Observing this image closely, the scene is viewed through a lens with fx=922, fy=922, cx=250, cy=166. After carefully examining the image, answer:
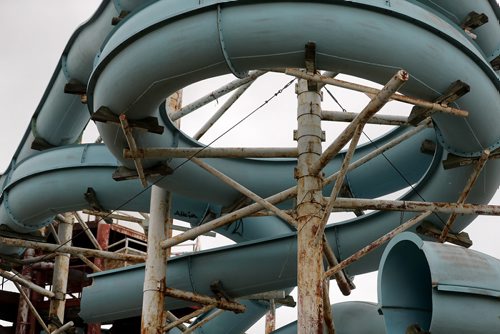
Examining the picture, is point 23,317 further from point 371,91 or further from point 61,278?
point 371,91

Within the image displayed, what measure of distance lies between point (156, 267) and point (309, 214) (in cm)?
369

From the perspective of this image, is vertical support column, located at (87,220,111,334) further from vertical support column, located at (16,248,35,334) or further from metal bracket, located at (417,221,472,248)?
metal bracket, located at (417,221,472,248)

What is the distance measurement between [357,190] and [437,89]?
4.58m

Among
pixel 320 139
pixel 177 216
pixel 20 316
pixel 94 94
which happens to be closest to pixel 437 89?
pixel 320 139

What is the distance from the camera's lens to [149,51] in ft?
38.5

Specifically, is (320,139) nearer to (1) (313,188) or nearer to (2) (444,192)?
(1) (313,188)

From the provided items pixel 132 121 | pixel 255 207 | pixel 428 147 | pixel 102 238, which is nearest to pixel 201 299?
pixel 255 207

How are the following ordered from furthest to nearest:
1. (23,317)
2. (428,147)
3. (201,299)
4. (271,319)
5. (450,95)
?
(23,317) → (271,319) → (201,299) → (428,147) → (450,95)

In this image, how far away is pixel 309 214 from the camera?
39.6 ft

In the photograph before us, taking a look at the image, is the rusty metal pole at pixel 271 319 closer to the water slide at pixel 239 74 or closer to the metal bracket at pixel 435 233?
the water slide at pixel 239 74

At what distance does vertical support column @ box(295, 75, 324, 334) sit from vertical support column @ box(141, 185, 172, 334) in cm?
340

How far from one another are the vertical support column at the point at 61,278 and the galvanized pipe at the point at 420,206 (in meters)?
10.6

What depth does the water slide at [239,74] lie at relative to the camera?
11312 millimetres

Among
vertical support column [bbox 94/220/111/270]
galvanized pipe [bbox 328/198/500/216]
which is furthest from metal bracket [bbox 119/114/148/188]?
vertical support column [bbox 94/220/111/270]
